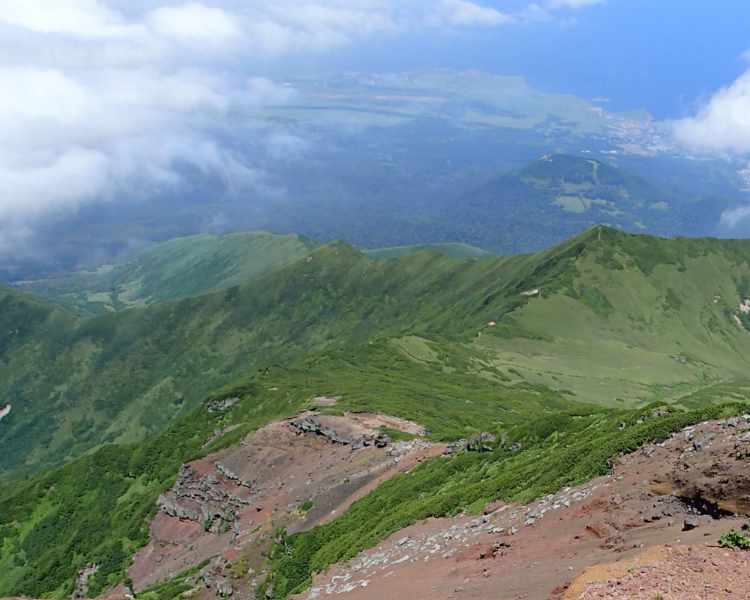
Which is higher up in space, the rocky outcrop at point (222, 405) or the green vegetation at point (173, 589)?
the green vegetation at point (173, 589)

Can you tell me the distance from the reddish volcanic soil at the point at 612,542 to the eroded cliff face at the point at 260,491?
25.2 meters

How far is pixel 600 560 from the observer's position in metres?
31.2

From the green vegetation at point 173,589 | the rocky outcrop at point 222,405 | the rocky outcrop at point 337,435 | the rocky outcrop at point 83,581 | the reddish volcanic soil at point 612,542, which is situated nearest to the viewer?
the reddish volcanic soil at point 612,542

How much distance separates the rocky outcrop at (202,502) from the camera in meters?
92.6

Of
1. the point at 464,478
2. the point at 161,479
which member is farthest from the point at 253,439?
the point at 464,478

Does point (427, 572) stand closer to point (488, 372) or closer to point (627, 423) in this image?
point (627, 423)

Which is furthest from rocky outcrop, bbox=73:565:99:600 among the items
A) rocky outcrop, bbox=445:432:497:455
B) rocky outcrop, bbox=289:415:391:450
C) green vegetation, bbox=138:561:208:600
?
rocky outcrop, bbox=445:432:497:455

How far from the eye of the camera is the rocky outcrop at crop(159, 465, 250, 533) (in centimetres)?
9256

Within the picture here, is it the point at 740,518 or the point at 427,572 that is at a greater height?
the point at 740,518

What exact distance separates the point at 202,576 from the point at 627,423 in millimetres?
42870

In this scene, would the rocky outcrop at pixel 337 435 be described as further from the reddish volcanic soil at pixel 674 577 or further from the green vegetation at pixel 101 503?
the reddish volcanic soil at pixel 674 577

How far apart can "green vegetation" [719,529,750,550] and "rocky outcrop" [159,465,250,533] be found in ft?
236

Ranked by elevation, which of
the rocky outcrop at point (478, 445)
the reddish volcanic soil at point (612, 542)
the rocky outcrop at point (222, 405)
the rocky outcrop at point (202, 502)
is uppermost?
the reddish volcanic soil at point (612, 542)

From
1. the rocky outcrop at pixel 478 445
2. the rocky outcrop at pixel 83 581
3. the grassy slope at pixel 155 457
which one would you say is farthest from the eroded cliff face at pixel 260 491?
the rocky outcrop at pixel 83 581
